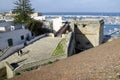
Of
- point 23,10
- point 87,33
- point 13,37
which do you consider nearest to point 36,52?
point 13,37

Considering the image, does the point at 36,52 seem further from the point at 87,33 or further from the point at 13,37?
the point at 87,33

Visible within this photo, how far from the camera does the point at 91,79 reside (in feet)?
18.2

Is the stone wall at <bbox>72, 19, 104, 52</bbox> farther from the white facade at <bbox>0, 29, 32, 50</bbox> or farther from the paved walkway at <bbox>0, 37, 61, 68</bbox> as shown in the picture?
the white facade at <bbox>0, 29, 32, 50</bbox>

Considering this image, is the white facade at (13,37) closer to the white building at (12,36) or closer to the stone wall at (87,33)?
the white building at (12,36)

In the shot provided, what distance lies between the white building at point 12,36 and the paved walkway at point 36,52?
2.02 m

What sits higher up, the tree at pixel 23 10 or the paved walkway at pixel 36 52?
the tree at pixel 23 10

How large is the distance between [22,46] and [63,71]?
64.2ft

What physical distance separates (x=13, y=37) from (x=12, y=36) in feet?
0.63

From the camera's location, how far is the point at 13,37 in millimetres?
27125

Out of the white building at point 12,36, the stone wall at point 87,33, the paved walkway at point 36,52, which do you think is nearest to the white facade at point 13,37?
the white building at point 12,36

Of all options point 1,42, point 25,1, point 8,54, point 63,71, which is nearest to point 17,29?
point 1,42

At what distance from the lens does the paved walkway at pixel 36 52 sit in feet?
70.0

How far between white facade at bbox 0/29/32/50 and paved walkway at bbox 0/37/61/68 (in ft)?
6.55

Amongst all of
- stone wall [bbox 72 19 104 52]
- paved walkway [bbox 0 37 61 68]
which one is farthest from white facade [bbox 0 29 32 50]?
stone wall [bbox 72 19 104 52]
